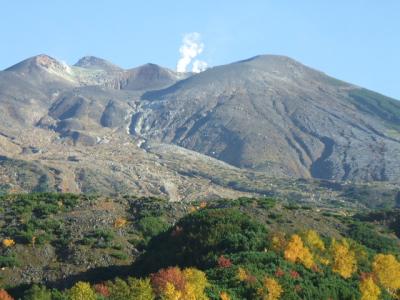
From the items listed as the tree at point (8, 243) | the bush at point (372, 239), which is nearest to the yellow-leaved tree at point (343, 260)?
the bush at point (372, 239)

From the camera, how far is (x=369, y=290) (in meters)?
41.8

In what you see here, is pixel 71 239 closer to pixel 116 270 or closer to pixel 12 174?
pixel 116 270

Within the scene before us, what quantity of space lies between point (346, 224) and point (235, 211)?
13392 mm

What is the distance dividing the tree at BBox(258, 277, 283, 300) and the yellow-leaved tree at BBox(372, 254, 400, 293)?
1212cm

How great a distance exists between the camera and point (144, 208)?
61.5 m

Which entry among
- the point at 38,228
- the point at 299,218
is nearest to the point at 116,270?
the point at 38,228

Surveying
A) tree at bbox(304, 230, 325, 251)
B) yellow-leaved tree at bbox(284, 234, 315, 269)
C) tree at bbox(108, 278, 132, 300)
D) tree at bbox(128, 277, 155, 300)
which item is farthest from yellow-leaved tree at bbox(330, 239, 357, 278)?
tree at bbox(108, 278, 132, 300)

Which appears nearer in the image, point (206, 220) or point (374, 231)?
point (206, 220)

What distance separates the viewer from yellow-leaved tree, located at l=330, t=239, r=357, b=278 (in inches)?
1790

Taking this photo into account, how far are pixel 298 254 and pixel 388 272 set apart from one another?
24.3 ft

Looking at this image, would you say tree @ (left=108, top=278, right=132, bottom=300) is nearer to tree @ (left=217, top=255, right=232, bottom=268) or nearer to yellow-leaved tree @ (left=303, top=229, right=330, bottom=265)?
tree @ (left=217, top=255, right=232, bottom=268)

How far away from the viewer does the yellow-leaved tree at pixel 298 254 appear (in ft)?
144

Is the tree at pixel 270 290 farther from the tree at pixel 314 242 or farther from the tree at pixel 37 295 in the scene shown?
the tree at pixel 37 295

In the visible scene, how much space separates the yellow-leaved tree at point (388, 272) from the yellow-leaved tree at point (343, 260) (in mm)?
1640
